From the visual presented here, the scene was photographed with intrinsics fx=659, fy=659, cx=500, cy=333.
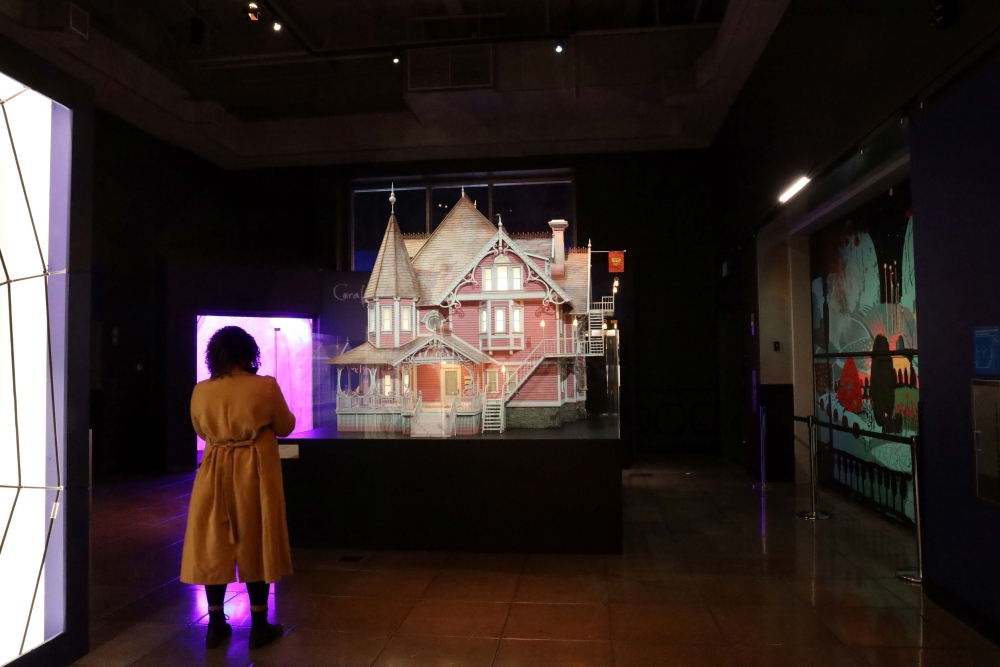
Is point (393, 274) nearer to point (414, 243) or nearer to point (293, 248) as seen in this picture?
point (414, 243)

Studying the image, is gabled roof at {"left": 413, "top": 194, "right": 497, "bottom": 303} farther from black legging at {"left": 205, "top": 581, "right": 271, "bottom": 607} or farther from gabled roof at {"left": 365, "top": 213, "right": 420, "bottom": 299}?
black legging at {"left": 205, "top": 581, "right": 271, "bottom": 607}

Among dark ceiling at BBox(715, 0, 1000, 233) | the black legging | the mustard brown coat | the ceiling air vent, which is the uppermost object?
the ceiling air vent

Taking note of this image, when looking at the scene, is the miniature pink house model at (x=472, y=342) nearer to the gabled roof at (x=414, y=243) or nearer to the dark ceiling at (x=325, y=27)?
the gabled roof at (x=414, y=243)

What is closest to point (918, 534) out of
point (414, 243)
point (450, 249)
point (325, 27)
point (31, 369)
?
point (450, 249)

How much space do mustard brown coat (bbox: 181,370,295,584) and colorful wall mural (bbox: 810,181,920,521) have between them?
4109 millimetres

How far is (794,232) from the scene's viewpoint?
780 centimetres

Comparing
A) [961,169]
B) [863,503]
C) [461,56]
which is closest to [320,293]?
[461,56]

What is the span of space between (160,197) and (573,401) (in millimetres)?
7362

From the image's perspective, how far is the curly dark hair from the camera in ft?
11.5

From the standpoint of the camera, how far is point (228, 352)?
11.5 feet

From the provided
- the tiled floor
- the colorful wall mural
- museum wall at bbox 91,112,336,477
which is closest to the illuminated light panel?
the colorful wall mural

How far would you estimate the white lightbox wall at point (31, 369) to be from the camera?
3025 mm

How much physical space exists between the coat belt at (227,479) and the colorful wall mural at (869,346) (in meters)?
4.27

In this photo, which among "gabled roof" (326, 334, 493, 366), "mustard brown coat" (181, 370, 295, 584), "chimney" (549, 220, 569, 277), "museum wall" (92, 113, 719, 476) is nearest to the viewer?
"mustard brown coat" (181, 370, 295, 584)
